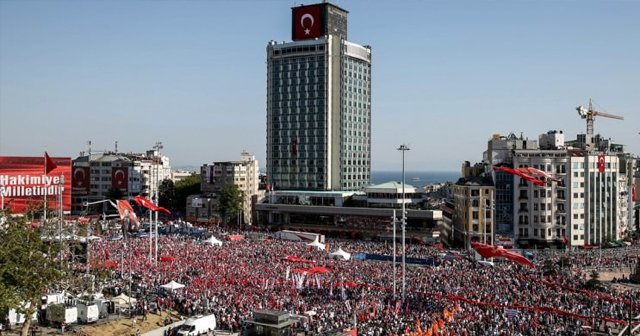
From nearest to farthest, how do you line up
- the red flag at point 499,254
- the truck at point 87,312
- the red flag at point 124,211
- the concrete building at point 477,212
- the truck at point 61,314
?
the truck at point 61,314
the truck at point 87,312
the red flag at point 499,254
the red flag at point 124,211
the concrete building at point 477,212

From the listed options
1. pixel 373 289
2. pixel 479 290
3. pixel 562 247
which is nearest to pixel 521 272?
pixel 479 290

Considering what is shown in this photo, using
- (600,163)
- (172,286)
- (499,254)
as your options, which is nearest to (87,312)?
(172,286)

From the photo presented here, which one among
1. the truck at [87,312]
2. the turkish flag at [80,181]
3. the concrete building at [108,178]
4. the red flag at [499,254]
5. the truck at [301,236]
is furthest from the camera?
the concrete building at [108,178]

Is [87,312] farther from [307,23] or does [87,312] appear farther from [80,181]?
[80,181]

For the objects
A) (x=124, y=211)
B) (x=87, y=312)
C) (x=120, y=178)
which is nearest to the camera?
(x=87, y=312)

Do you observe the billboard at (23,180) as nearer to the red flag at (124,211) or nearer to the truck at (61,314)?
the red flag at (124,211)

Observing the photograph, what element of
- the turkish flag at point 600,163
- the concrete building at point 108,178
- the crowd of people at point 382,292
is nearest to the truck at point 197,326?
the crowd of people at point 382,292
